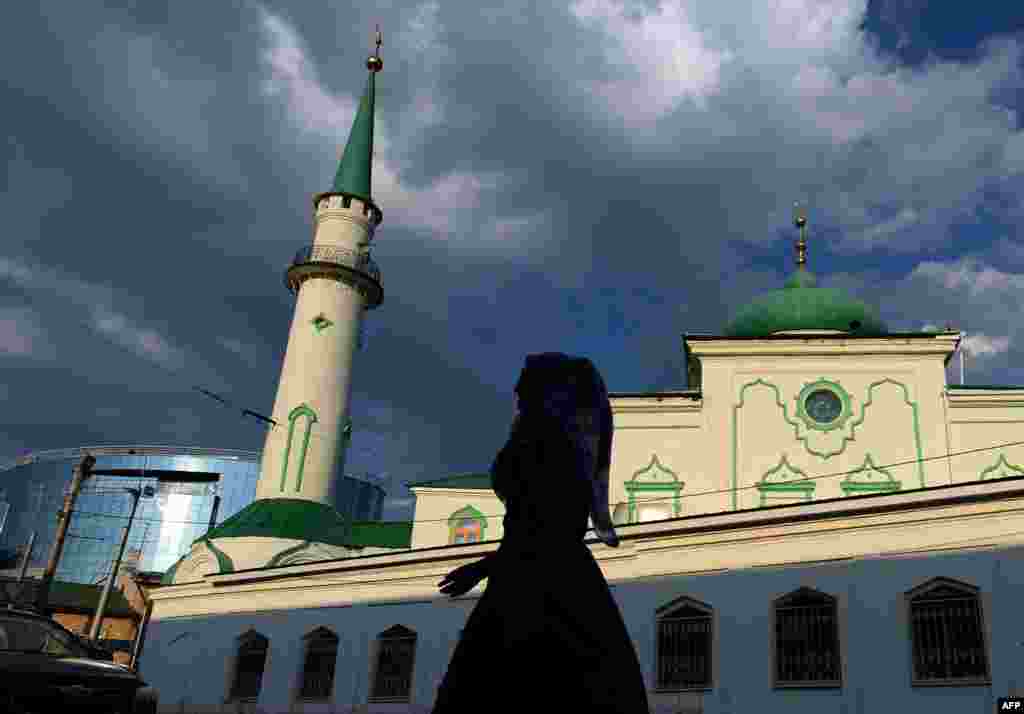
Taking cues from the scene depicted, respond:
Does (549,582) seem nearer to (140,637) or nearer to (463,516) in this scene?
(463,516)

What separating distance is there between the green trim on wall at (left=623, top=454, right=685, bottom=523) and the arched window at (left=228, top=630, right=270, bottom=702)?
35.9 ft

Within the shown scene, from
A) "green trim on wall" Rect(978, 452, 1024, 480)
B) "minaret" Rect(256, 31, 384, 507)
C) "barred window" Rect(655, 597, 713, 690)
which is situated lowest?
Result: "barred window" Rect(655, 597, 713, 690)

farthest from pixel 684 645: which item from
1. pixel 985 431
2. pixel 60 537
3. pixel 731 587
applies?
pixel 60 537

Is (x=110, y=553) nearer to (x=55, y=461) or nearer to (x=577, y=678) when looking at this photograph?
(x=55, y=461)

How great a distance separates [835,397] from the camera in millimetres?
25141

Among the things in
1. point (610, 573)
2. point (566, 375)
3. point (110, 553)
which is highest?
point (110, 553)

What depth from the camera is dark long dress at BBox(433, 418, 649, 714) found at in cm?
440

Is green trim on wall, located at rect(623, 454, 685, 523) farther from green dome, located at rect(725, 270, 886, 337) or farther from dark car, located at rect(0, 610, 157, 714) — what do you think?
dark car, located at rect(0, 610, 157, 714)

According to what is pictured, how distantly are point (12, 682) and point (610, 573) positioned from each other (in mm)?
14621

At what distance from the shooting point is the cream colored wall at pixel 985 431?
23688mm

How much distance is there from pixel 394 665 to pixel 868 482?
13.3m

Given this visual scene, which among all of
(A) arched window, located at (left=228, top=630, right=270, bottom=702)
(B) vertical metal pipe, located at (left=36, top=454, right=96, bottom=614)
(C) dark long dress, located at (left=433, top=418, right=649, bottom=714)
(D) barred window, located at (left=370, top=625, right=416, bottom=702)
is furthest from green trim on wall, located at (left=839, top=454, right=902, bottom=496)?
(B) vertical metal pipe, located at (left=36, top=454, right=96, bottom=614)

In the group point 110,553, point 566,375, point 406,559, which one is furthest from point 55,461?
point 566,375

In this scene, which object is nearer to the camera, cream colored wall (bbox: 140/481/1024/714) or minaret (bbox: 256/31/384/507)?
cream colored wall (bbox: 140/481/1024/714)
